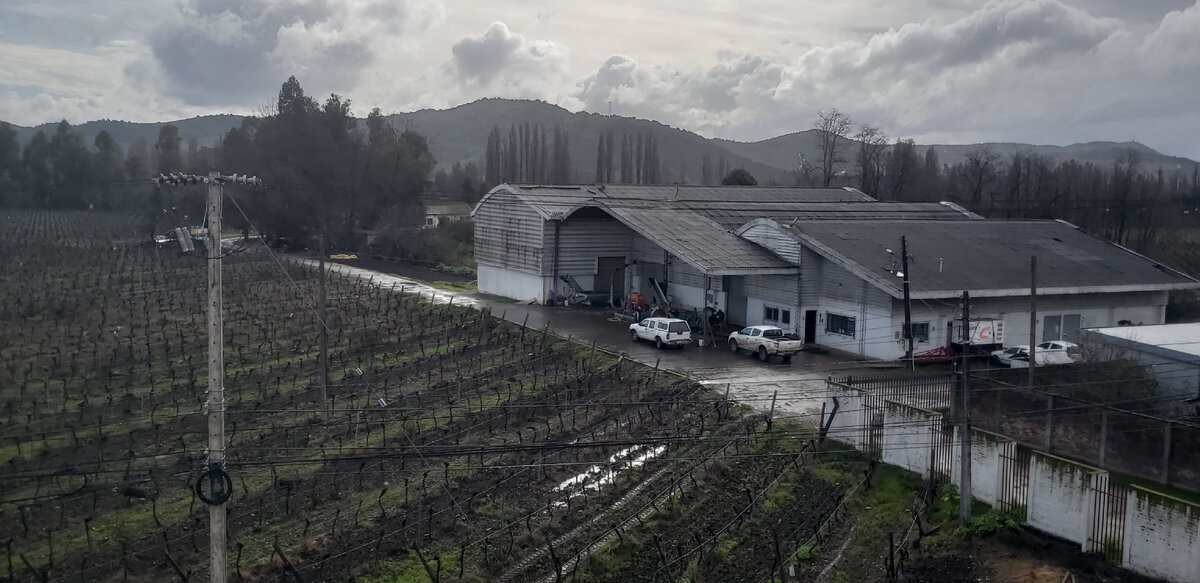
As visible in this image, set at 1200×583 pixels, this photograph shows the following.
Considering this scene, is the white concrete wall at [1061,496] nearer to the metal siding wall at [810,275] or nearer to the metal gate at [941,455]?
the metal gate at [941,455]

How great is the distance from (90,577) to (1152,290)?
94.9 feet

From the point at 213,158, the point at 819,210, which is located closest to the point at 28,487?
the point at 819,210

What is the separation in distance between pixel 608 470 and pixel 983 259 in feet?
58.3

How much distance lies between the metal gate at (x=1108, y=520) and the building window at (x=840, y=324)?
13688mm

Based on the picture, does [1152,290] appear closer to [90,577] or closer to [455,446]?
[455,446]

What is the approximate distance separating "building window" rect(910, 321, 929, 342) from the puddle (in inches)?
420

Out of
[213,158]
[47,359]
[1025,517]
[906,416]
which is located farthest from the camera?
[213,158]

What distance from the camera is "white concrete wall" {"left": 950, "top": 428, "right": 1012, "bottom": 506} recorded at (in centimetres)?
1343

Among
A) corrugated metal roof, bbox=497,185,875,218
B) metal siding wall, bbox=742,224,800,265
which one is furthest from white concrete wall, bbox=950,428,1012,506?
corrugated metal roof, bbox=497,185,875,218

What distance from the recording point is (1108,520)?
11703 mm

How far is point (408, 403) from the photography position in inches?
778

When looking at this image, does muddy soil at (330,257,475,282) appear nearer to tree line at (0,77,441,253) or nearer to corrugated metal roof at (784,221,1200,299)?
tree line at (0,77,441,253)

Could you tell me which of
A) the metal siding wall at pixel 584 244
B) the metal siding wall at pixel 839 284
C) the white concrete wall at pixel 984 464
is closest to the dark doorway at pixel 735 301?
the metal siding wall at pixel 839 284

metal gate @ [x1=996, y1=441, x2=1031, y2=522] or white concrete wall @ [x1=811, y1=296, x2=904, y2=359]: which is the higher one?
white concrete wall @ [x1=811, y1=296, x2=904, y2=359]
